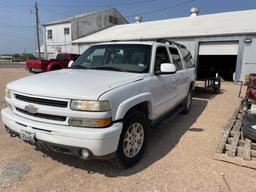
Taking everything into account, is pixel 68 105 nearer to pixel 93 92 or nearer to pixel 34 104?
pixel 93 92

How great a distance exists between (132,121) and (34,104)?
1.34 metres

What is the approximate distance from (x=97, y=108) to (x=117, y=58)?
70.3 inches

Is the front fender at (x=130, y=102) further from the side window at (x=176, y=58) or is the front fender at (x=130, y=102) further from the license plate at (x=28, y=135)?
the side window at (x=176, y=58)

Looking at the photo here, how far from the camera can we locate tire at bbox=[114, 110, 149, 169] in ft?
9.93

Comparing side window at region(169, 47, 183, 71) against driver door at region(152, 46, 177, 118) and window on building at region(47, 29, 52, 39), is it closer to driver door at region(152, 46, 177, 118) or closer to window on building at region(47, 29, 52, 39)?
driver door at region(152, 46, 177, 118)

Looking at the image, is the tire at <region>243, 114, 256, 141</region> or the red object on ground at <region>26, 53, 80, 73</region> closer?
the tire at <region>243, 114, 256, 141</region>

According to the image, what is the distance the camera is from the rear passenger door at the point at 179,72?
496cm

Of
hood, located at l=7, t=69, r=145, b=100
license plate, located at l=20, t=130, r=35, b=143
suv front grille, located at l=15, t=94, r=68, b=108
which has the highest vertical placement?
hood, located at l=7, t=69, r=145, b=100

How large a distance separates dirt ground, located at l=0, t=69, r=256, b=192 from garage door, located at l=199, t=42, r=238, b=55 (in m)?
12.5

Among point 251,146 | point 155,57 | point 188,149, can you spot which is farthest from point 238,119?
point 155,57

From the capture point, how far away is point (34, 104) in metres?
2.88

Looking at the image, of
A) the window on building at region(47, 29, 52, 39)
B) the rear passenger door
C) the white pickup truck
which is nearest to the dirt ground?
the white pickup truck

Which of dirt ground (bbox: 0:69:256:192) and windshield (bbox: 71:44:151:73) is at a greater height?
windshield (bbox: 71:44:151:73)

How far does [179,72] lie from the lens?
5.15 m
